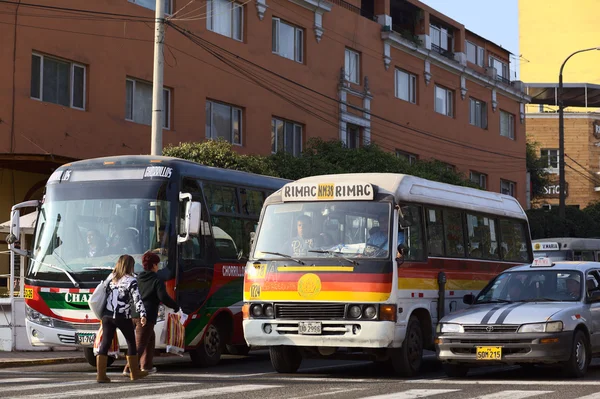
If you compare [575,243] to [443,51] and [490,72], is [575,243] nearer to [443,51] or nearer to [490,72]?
[443,51]

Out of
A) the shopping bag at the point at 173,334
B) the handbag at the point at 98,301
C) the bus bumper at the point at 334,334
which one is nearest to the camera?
the handbag at the point at 98,301

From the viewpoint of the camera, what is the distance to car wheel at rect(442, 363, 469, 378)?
14445 millimetres

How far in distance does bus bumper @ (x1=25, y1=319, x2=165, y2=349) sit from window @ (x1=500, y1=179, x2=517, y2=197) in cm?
3969

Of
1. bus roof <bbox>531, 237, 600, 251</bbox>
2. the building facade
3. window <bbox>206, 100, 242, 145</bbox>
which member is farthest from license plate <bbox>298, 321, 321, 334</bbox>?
bus roof <bbox>531, 237, 600, 251</bbox>

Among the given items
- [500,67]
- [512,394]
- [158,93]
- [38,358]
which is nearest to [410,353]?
[512,394]

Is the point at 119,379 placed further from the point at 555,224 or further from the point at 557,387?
the point at 555,224

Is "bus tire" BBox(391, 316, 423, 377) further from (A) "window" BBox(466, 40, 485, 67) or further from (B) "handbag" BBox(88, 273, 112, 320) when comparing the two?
(A) "window" BBox(466, 40, 485, 67)

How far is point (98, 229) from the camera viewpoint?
15.7 m

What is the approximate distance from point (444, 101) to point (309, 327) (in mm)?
34486

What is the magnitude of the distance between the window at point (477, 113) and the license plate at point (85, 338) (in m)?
36.7

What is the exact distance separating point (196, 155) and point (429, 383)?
14.1m

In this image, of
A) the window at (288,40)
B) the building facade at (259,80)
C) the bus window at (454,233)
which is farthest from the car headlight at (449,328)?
the window at (288,40)

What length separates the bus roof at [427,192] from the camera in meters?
15.0

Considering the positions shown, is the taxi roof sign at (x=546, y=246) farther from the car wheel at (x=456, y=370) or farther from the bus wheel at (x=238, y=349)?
the car wheel at (x=456, y=370)
